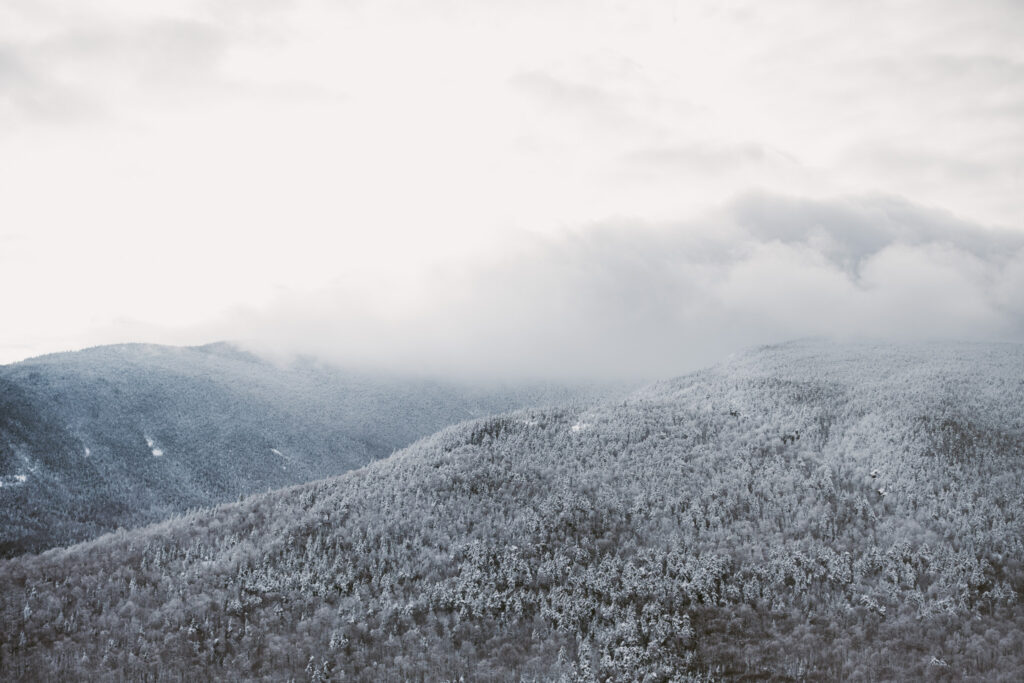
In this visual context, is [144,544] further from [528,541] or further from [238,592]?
[528,541]

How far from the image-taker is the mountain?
76188 millimetres

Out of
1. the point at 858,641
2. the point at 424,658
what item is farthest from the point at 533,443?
the point at 858,641

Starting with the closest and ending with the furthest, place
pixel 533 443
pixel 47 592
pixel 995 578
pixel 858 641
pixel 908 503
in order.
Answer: pixel 858 641 → pixel 995 578 → pixel 47 592 → pixel 908 503 → pixel 533 443

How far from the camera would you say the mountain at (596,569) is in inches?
3000

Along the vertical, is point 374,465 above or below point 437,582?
above

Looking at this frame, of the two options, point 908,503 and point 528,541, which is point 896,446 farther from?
point 528,541

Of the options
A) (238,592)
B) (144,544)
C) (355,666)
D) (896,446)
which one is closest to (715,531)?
(896,446)

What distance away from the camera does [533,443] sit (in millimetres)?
141250

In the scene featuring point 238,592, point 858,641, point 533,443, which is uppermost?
point 533,443

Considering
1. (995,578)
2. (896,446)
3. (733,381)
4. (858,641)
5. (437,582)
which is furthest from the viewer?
(733,381)

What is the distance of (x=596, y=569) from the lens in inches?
3784

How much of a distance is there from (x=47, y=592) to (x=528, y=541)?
66706 millimetres

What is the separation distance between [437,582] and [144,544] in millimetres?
49917

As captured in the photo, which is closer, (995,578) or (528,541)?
(995,578)
